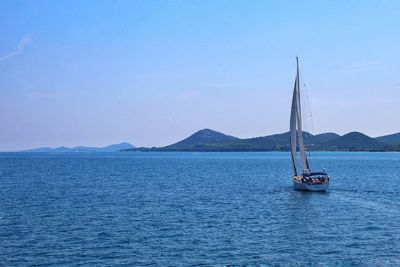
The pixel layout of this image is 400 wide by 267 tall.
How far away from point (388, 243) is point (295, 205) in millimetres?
23705

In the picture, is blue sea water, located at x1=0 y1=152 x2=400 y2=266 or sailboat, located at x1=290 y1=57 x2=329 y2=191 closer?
Result: blue sea water, located at x1=0 y1=152 x2=400 y2=266

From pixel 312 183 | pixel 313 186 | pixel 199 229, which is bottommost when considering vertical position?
pixel 199 229

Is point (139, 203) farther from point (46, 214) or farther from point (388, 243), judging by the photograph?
point (388, 243)

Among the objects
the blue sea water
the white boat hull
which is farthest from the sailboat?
the blue sea water

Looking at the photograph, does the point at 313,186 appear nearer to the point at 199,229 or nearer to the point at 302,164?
the point at 302,164

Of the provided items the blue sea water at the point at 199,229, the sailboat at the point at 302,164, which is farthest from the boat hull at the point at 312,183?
the blue sea water at the point at 199,229

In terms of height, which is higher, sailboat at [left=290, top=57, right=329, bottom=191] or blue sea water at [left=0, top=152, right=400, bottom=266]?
sailboat at [left=290, top=57, right=329, bottom=191]

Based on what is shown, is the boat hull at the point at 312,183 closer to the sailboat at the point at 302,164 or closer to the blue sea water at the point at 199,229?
the sailboat at the point at 302,164

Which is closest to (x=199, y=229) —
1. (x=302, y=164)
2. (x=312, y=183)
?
(x=312, y=183)

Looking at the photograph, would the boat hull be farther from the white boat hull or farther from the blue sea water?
the blue sea water

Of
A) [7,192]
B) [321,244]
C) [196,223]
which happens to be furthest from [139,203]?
[321,244]

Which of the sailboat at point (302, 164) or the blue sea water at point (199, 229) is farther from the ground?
the sailboat at point (302, 164)

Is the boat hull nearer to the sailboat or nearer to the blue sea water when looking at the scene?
the sailboat

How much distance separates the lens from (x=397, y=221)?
4825 cm
